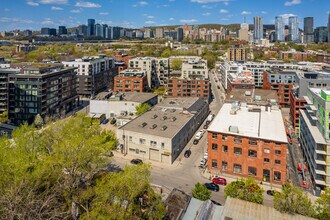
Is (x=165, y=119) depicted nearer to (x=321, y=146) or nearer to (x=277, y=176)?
(x=277, y=176)

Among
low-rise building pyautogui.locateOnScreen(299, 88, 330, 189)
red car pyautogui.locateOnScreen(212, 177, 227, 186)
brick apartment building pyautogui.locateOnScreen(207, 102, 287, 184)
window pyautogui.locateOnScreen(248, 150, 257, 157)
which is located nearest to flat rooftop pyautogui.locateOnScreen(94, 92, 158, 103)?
brick apartment building pyautogui.locateOnScreen(207, 102, 287, 184)

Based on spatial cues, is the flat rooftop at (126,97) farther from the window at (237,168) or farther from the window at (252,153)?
the window at (252,153)

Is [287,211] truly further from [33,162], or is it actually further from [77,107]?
[77,107]

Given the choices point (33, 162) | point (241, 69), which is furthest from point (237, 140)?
point (241, 69)

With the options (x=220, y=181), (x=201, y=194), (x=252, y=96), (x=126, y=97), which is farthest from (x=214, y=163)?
(x=126, y=97)

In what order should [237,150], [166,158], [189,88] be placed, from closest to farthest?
1. [237,150]
2. [166,158]
3. [189,88]

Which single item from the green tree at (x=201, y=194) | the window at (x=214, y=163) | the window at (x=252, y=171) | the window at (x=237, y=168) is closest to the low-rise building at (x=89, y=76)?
the window at (x=214, y=163)
